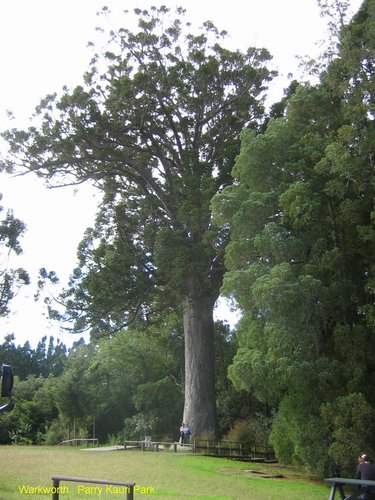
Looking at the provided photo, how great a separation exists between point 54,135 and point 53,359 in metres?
67.3

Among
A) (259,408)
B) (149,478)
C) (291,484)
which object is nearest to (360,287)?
(291,484)

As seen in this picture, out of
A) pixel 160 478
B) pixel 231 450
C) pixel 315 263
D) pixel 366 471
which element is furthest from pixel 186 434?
pixel 366 471

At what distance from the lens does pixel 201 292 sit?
83.9 ft

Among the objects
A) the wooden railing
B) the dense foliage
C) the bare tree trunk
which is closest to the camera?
A: the dense foliage

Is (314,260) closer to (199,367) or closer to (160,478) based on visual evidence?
(160,478)

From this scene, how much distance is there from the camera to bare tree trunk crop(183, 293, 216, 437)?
2539 cm

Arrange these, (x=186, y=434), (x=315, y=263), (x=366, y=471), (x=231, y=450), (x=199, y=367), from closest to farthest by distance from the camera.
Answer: (x=366, y=471)
(x=315, y=263)
(x=231, y=450)
(x=186, y=434)
(x=199, y=367)

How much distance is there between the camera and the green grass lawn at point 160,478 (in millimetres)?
11109

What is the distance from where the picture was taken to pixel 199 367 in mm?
26156

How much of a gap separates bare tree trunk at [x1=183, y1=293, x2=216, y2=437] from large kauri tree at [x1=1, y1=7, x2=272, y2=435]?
5 cm

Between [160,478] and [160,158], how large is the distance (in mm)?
18280

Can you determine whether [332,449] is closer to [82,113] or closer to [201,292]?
[201,292]

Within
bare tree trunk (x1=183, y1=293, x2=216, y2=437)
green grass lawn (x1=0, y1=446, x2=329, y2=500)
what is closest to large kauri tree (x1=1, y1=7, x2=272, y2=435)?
bare tree trunk (x1=183, y1=293, x2=216, y2=437)

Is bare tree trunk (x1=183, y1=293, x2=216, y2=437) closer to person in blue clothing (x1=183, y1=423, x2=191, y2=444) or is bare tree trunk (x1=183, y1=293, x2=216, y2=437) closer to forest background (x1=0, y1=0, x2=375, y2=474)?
person in blue clothing (x1=183, y1=423, x2=191, y2=444)
